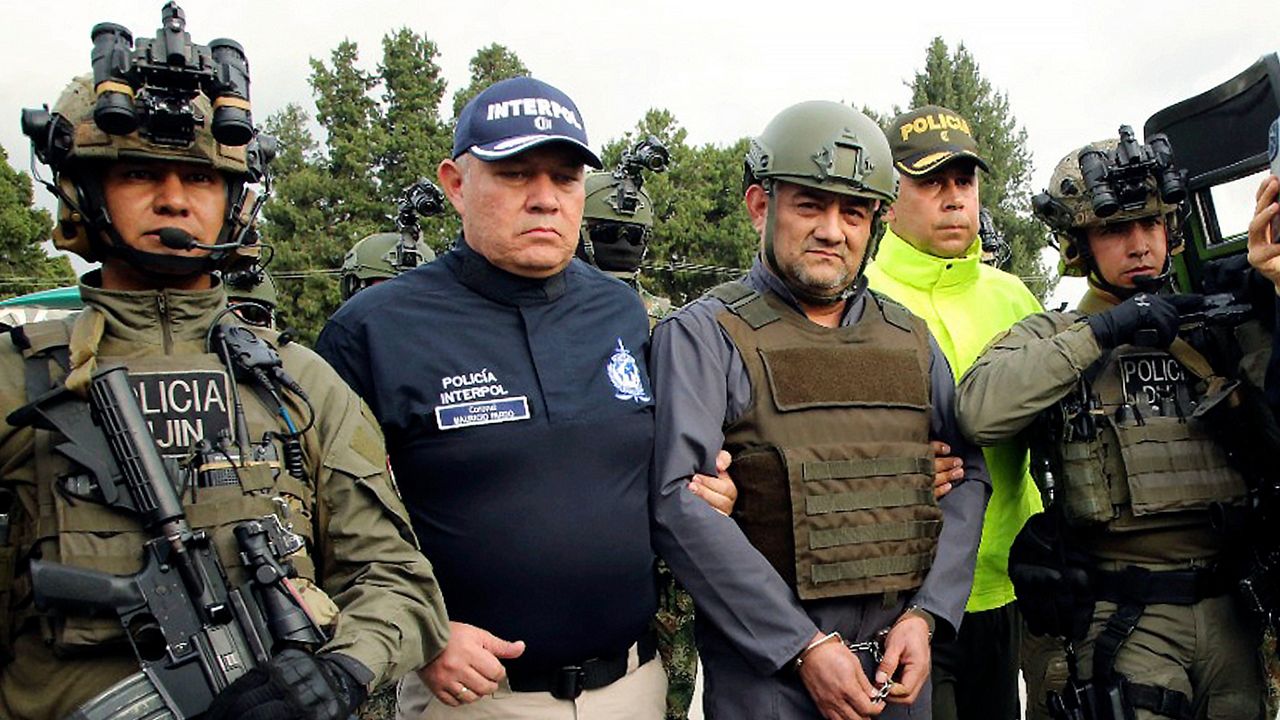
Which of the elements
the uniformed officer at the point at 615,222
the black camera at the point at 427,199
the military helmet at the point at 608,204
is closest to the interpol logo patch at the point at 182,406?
the black camera at the point at 427,199

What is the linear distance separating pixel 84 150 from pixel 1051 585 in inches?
122

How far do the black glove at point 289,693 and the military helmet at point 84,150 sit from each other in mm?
1053

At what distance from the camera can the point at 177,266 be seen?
2.27 m

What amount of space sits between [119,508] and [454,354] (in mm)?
936

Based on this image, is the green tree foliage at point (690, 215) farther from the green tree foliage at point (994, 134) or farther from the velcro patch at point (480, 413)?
the velcro patch at point (480, 413)

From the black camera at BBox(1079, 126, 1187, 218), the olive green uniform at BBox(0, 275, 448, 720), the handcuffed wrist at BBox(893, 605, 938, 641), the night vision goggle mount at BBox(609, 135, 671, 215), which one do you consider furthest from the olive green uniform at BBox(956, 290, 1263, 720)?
the night vision goggle mount at BBox(609, 135, 671, 215)

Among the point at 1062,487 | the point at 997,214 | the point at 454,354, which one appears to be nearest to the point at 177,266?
the point at 454,354

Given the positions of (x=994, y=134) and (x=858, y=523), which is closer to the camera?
(x=858, y=523)

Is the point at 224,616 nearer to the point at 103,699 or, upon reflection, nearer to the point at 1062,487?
the point at 103,699

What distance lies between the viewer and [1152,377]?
3477 millimetres

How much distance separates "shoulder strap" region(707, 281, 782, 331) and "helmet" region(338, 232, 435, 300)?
4.84 meters

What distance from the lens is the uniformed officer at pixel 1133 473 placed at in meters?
3.25

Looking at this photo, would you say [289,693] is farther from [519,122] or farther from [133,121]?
[519,122]

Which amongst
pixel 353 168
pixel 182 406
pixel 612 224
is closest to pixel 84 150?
pixel 182 406
